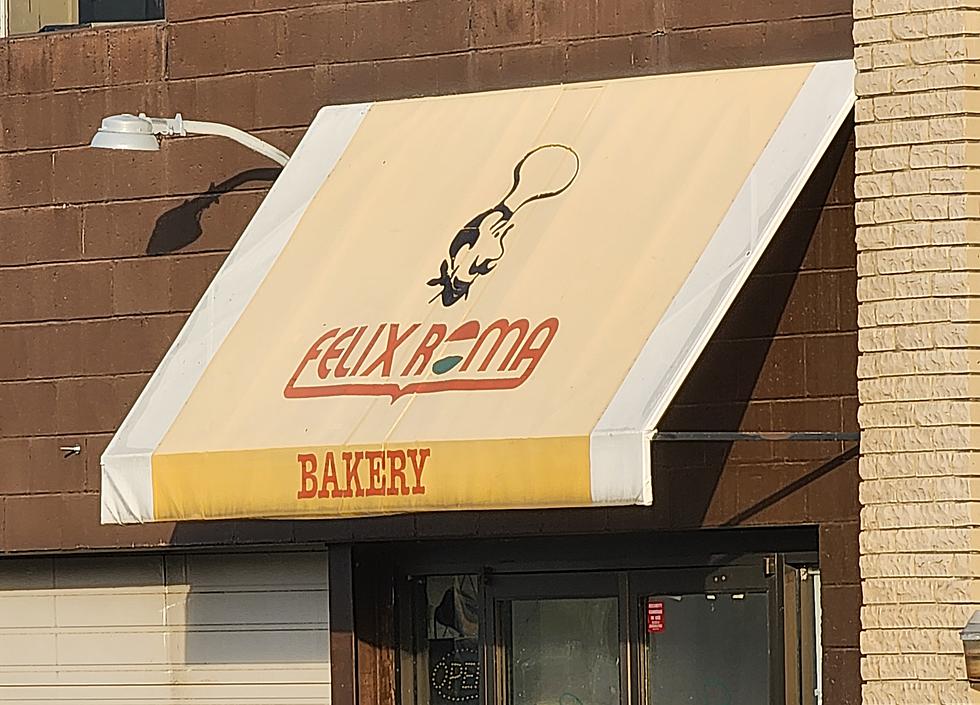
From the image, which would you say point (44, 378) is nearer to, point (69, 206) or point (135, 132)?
point (69, 206)

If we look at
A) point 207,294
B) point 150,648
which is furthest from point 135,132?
point 150,648

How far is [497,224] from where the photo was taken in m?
9.17

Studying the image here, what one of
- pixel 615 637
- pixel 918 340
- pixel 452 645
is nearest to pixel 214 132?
pixel 452 645

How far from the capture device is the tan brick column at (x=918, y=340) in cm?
814

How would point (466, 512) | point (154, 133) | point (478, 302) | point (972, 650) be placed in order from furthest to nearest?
point (466, 512)
point (154, 133)
point (478, 302)
point (972, 650)

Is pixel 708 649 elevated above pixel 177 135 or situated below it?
below

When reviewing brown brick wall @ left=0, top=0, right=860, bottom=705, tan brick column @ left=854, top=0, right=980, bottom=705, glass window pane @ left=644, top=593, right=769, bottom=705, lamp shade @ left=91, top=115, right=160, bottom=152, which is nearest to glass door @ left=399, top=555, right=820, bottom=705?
glass window pane @ left=644, top=593, right=769, bottom=705

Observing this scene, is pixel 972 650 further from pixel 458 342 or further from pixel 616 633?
pixel 616 633

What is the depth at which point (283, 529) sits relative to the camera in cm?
1029

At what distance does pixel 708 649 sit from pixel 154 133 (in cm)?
346

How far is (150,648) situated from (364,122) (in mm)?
2880

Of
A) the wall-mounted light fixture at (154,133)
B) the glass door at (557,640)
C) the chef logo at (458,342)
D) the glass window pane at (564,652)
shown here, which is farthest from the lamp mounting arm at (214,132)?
the glass window pane at (564,652)

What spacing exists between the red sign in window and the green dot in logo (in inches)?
80.6

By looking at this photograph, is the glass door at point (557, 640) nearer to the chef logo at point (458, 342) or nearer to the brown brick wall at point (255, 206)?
the brown brick wall at point (255, 206)
